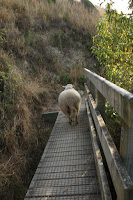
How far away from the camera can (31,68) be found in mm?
7078

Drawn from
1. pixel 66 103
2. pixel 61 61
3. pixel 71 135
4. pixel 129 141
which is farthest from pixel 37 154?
pixel 61 61

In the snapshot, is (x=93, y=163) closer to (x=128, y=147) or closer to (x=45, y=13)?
(x=128, y=147)

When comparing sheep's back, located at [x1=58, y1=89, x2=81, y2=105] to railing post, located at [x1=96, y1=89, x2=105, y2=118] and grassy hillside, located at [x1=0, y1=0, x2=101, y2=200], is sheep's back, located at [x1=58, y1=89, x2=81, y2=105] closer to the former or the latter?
grassy hillside, located at [x1=0, y1=0, x2=101, y2=200]

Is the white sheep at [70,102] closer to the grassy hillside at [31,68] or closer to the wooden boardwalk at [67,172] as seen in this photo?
the wooden boardwalk at [67,172]

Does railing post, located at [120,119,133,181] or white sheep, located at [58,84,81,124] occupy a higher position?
railing post, located at [120,119,133,181]

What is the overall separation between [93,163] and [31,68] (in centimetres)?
559

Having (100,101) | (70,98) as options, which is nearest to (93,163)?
(100,101)

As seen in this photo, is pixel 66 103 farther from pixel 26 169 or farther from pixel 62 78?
pixel 62 78

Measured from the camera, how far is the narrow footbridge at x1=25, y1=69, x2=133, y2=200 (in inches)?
42.5

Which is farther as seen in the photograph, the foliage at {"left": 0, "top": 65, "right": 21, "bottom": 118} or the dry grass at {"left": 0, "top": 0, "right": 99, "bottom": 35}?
the dry grass at {"left": 0, "top": 0, "right": 99, "bottom": 35}

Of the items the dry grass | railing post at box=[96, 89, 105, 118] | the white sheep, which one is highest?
the dry grass

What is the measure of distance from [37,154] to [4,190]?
1.11m

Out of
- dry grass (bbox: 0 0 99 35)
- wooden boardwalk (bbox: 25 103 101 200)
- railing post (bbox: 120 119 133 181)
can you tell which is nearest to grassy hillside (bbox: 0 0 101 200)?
dry grass (bbox: 0 0 99 35)

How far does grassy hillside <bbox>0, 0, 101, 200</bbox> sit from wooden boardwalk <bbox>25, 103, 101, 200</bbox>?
0.46 meters
